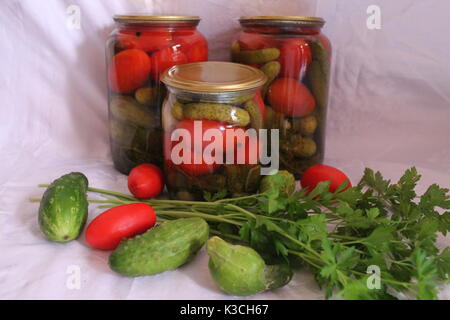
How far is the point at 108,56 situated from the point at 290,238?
2.02 ft

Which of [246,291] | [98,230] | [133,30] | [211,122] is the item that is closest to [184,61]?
[133,30]

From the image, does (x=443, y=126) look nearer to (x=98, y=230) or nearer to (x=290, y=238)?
(x=290, y=238)

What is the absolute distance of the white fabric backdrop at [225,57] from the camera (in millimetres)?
1106

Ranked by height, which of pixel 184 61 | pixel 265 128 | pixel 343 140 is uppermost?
pixel 184 61

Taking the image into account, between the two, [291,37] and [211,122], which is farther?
[291,37]

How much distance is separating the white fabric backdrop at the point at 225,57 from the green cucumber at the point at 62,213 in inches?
8.3

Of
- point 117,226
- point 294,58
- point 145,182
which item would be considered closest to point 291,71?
point 294,58

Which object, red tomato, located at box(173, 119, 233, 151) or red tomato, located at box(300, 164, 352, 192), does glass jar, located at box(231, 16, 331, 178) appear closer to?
red tomato, located at box(300, 164, 352, 192)

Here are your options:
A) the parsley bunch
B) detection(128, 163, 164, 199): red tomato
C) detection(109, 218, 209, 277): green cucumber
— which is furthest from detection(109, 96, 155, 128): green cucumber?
detection(109, 218, 209, 277): green cucumber

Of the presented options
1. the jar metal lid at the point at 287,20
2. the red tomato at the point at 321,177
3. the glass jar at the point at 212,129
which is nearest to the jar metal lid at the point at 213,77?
the glass jar at the point at 212,129

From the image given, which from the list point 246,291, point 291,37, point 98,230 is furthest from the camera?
point 291,37

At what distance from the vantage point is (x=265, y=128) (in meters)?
0.96

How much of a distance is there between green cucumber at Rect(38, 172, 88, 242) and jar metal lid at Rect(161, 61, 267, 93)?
0.87 feet

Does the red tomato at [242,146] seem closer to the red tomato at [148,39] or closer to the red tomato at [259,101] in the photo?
the red tomato at [259,101]
